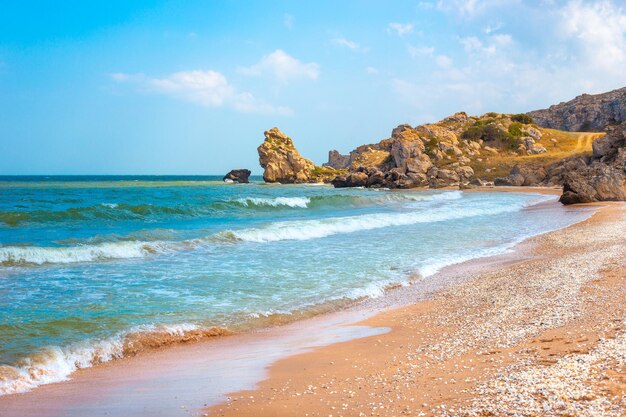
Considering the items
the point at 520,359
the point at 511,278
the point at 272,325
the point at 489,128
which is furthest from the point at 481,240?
the point at 489,128

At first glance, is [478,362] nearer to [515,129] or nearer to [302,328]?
[302,328]

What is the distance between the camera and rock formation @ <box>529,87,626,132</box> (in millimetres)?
112438

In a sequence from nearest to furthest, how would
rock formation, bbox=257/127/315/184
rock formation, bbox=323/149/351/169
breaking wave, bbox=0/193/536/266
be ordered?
1. breaking wave, bbox=0/193/536/266
2. rock formation, bbox=257/127/315/184
3. rock formation, bbox=323/149/351/169

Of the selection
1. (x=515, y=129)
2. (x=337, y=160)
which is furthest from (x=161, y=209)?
(x=337, y=160)

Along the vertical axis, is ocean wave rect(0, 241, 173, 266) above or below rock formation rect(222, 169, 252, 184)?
below

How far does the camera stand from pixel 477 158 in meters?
84.9

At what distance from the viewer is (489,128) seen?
301 ft

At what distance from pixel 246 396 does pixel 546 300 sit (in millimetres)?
6573

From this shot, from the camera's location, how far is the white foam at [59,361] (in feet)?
21.5

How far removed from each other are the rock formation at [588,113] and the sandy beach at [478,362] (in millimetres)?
115043

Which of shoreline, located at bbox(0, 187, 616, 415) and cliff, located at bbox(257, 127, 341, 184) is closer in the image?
shoreline, located at bbox(0, 187, 616, 415)

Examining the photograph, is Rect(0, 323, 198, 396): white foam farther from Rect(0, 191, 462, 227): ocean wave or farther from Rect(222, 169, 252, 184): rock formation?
Rect(222, 169, 252, 184): rock formation

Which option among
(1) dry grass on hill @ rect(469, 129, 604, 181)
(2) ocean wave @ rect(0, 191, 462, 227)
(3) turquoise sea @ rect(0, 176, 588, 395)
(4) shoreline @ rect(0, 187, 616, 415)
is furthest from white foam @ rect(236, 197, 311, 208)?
(1) dry grass on hill @ rect(469, 129, 604, 181)

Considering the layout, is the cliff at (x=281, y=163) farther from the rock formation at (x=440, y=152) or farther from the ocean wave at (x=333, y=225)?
the ocean wave at (x=333, y=225)
